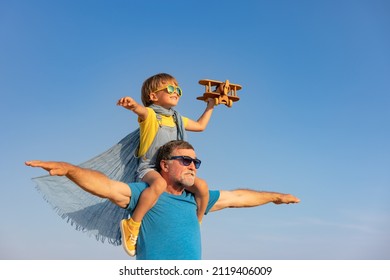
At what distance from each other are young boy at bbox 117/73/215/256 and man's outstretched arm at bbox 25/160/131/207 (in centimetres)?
17

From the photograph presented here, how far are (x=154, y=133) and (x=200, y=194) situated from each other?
70 centimetres

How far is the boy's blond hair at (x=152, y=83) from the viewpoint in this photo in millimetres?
4953

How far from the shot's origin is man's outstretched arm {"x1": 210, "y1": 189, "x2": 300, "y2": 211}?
200 inches

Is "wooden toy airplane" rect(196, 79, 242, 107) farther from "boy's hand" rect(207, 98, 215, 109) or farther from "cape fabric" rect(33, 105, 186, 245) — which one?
"cape fabric" rect(33, 105, 186, 245)

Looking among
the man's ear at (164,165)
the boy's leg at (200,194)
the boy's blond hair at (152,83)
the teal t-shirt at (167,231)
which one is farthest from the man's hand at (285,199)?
the boy's blond hair at (152,83)

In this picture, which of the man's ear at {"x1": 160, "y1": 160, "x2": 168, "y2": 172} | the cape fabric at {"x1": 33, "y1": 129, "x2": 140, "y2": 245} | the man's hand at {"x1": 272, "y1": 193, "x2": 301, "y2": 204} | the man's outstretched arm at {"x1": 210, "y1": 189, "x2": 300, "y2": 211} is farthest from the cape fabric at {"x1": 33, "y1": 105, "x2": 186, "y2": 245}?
the man's hand at {"x1": 272, "y1": 193, "x2": 301, "y2": 204}

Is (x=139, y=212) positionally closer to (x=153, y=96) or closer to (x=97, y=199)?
(x=97, y=199)

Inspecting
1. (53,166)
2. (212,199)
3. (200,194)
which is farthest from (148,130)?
(53,166)

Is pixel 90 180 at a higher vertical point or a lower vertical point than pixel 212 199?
lower

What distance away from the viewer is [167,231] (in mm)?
4414

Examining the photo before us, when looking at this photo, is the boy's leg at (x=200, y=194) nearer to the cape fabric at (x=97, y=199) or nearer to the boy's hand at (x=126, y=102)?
the cape fabric at (x=97, y=199)
